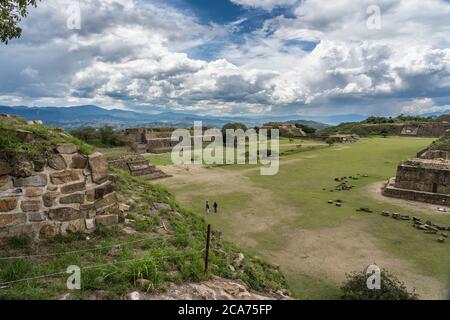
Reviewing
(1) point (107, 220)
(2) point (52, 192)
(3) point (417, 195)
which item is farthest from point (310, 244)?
(3) point (417, 195)

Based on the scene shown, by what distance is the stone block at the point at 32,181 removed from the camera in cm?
512

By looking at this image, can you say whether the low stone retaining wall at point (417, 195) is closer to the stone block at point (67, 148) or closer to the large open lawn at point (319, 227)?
the large open lawn at point (319, 227)

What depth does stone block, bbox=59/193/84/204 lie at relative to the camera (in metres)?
5.54

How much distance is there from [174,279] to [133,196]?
4543 millimetres

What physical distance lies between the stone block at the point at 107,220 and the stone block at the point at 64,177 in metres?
0.97

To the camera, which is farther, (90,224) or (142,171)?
(142,171)

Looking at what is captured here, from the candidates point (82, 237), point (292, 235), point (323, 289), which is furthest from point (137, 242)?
point (292, 235)

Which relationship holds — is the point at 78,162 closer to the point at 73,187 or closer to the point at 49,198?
the point at 73,187

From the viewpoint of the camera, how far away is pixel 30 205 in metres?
5.21

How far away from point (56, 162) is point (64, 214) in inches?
38.3
